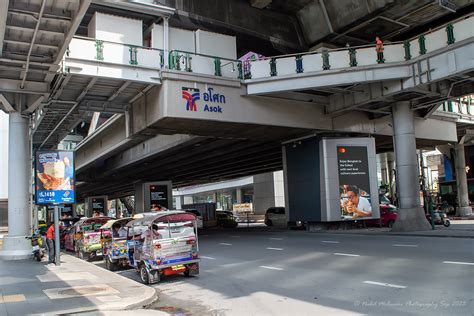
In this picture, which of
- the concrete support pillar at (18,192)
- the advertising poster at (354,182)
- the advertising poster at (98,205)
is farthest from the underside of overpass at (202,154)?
the advertising poster at (98,205)

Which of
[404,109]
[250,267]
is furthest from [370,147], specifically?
[250,267]

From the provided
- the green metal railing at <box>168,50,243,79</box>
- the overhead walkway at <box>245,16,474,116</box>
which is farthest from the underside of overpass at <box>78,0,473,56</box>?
the green metal railing at <box>168,50,243,79</box>

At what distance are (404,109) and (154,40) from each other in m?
14.4

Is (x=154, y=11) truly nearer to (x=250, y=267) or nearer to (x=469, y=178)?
(x=250, y=267)

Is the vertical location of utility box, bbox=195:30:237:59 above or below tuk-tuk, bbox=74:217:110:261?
above

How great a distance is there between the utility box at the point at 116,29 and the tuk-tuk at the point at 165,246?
465 inches

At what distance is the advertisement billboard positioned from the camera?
28312 mm

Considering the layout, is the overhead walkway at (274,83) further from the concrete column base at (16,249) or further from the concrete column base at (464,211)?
the concrete column base at (464,211)

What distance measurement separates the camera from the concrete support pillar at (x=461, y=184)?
1662 inches

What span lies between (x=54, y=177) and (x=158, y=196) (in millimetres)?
30413

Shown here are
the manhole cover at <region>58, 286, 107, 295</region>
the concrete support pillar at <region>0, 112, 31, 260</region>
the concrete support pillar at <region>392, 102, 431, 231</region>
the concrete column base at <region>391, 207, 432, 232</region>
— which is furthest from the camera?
the concrete support pillar at <region>392, 102, 431, 231</region>

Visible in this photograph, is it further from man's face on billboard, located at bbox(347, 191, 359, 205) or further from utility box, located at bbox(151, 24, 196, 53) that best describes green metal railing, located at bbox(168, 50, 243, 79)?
man's face on billboard, located at bbox(347, 191, 359, 205)

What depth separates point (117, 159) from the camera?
42594 mm

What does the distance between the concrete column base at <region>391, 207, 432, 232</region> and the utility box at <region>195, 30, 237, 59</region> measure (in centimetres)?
1286
